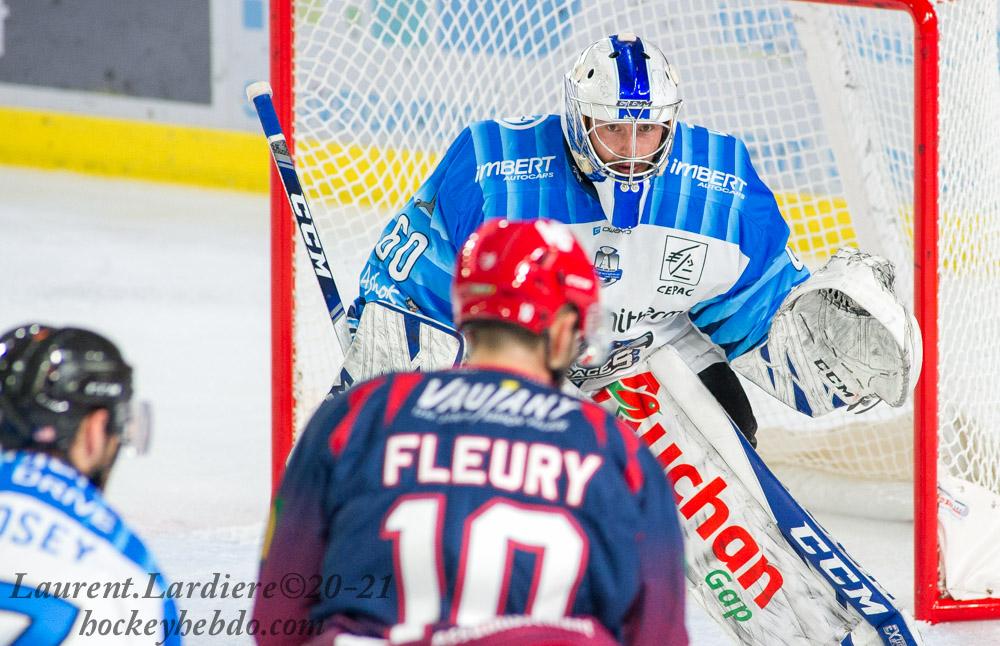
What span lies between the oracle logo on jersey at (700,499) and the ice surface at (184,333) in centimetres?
33

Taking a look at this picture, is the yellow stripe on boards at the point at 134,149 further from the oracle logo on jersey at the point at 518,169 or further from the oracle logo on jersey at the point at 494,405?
the oracle logo on jersey at the point at 494,405

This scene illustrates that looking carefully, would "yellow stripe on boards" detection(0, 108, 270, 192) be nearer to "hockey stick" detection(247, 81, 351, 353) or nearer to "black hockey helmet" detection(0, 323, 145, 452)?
"hockey stick" detection(247, 81, 351, 353)

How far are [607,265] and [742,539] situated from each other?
58 centimetres

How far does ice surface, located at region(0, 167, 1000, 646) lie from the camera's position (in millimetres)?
3271

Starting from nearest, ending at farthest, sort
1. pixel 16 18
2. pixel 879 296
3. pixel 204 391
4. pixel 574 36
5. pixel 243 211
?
1. pixel 879 296
2. pixel 574 36
3. pixel 204 391
4. pixel 16 18
5. pixel 243 211

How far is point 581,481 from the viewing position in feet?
4.61

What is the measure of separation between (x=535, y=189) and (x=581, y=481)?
119cm

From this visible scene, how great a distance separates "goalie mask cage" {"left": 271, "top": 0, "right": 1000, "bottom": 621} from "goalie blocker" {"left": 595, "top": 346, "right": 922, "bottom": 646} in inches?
22.5

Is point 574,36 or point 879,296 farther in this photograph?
point 574,36

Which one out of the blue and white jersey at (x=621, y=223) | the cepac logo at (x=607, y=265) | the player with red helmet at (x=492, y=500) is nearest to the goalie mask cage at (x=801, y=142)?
the blue and white jersey at (x=621, y=223)

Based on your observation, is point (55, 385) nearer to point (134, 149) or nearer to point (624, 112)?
point (624, 112)

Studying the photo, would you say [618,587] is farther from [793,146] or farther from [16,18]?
[16,18]

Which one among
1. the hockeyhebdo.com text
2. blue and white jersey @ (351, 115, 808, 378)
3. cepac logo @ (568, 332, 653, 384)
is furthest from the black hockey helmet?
cepac logo @ (568, 332, 653, 384)

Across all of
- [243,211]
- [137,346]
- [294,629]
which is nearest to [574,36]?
[137,346]
